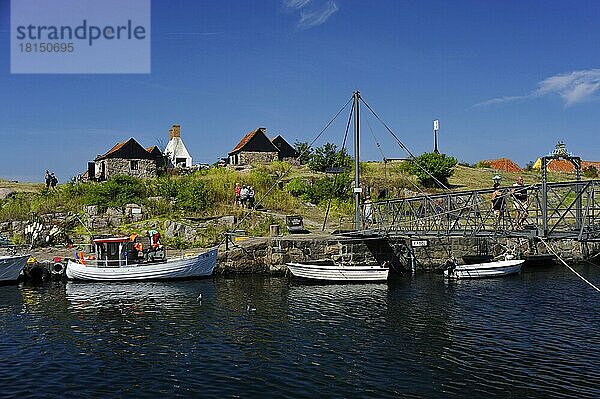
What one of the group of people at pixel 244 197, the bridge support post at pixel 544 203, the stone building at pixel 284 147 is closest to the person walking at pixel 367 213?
the group of people at pixel 244 197

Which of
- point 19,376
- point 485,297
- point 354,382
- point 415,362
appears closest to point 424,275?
point 485,297

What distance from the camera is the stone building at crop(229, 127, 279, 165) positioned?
194 ft

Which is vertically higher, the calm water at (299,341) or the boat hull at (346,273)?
the boat hull at (346,273)

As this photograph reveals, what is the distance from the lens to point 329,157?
172 ft

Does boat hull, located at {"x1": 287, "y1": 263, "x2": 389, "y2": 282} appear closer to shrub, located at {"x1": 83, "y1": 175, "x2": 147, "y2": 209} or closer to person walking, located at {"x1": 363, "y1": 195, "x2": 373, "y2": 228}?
person walking, located at {"x1": 363, "y1": 195, "x2": 373, "y2": 228}

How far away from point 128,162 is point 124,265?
25.5 metres

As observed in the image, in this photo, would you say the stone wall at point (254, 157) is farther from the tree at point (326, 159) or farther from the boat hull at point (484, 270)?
the boat hull at point (484, 270)

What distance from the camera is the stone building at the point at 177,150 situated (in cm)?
6725

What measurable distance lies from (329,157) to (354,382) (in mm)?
39656

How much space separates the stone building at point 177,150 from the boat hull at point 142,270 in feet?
129

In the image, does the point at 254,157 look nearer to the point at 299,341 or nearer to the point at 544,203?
the point at 299,341

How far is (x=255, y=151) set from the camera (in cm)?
5947

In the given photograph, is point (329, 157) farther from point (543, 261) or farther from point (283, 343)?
point (283, 343)

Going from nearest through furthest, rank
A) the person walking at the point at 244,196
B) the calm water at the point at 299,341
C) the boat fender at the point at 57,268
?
1. the calm water at the point at 299,341
2. the boat fender at the point at 57,268
3. the person walking at the point at 244,196
